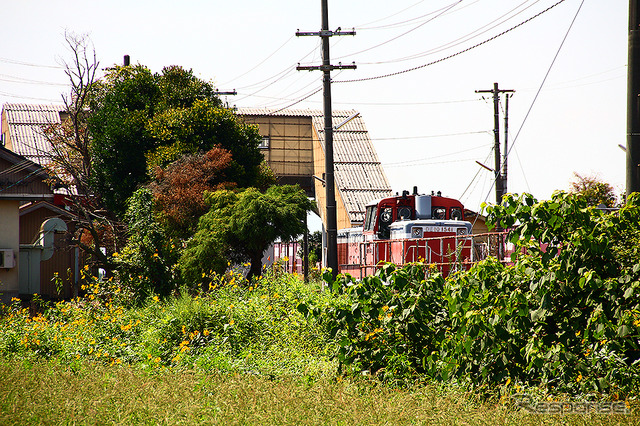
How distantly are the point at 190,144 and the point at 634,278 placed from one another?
24.5m

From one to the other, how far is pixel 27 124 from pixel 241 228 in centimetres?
3314

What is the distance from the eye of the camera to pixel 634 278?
7.46 m

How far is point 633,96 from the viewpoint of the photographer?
32.3 feet

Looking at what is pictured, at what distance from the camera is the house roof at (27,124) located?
154ft

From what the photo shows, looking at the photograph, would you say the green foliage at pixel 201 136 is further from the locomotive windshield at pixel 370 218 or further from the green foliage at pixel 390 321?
the green foliage at pixel 390 321

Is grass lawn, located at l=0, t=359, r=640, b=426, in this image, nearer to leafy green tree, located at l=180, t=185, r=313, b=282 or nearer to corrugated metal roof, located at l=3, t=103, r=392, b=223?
leafy green tree, located at l=180, t=185, r=313, b=282

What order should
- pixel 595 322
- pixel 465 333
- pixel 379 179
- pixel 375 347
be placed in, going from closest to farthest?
pixel 595 322
pixel 465 333
pixel 375 347
pixel 379 179

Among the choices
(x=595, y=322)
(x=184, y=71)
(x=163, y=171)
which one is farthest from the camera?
(x=184, y=71)

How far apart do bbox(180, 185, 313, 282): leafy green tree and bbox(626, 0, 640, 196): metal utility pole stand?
1473cm

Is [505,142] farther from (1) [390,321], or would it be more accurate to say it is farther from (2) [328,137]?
(1) [390,321]

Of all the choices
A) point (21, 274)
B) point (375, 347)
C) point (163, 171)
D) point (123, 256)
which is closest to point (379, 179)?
point (163, 171)

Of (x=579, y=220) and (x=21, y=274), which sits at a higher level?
(x=579, y=220)

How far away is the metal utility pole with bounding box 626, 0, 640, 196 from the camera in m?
9.66

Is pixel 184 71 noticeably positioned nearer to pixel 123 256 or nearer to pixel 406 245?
pixel 123 256
